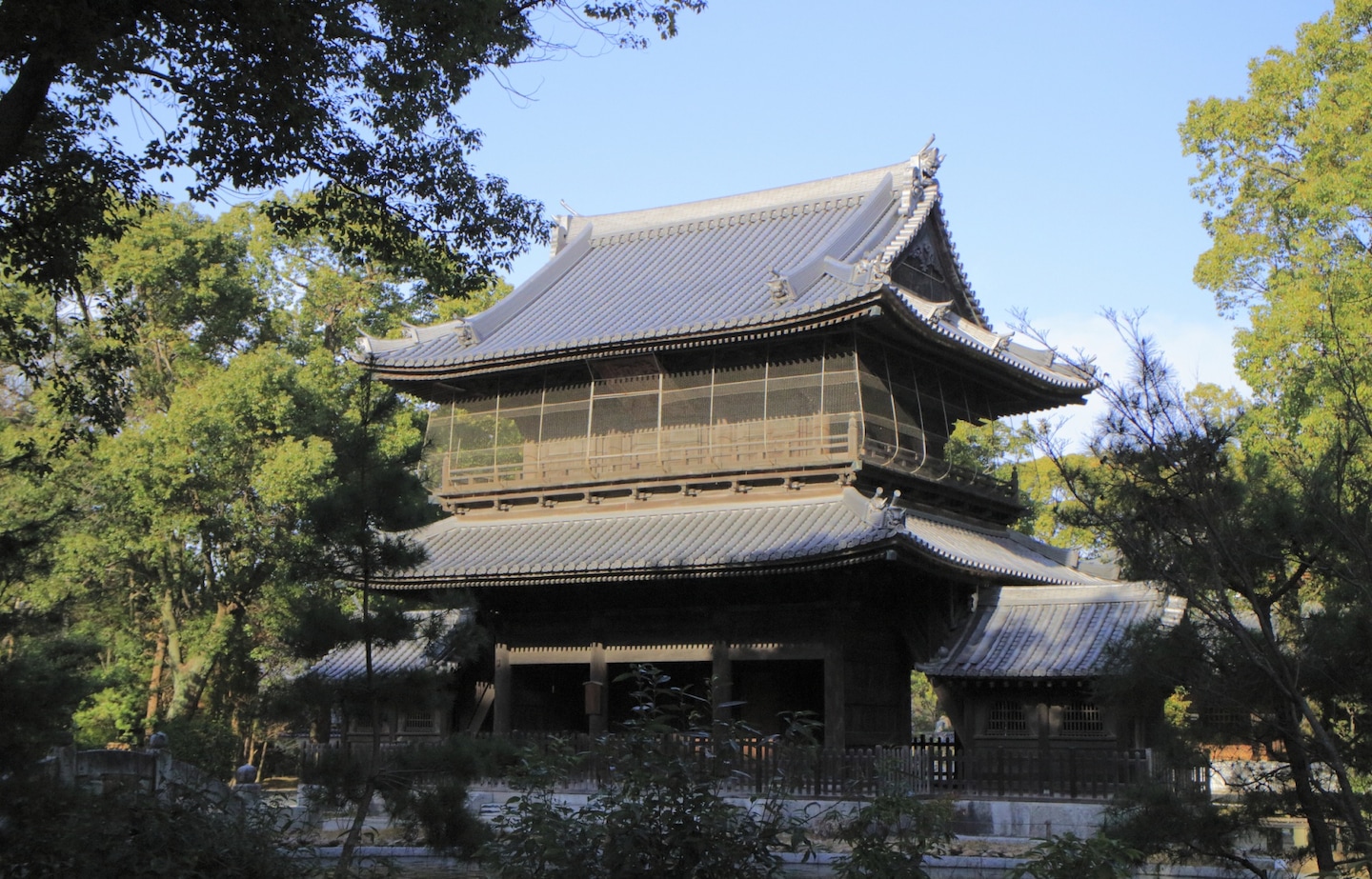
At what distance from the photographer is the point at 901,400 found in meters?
23.3

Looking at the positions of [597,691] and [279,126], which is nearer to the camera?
[279,126]

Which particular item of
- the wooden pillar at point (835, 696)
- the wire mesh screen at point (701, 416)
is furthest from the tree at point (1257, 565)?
the wire mesh screen at point (701, 416)

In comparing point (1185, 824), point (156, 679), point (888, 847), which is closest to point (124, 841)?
point (888, 847)

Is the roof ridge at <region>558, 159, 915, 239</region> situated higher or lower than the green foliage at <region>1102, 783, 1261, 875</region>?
higher

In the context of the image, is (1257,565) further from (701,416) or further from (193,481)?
(193,481)

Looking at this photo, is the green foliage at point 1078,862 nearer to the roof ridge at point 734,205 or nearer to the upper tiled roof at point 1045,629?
the upper tiled roof at point 1045,629

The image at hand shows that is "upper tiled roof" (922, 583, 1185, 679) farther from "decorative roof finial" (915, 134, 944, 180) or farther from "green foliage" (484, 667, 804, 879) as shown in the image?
"green foliage" (484, 667, 804, 879)

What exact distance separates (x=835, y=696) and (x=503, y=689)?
6455 mm

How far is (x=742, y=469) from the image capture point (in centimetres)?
2250

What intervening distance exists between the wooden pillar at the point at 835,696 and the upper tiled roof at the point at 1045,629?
1.39m

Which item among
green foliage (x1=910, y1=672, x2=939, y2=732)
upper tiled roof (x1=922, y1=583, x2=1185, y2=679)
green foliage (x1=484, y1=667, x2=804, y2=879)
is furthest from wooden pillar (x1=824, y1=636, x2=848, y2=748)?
green foliage (x1=910, y1=672, x2=939, y2=732)

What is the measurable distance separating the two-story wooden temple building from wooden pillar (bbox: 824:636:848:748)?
0.15ft

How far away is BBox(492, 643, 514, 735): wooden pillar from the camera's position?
23992mm

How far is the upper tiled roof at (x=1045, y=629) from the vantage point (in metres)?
19.9
